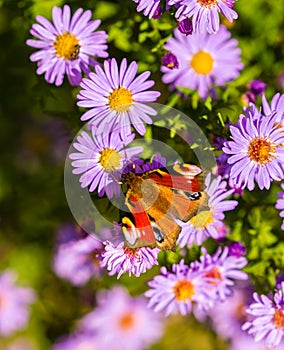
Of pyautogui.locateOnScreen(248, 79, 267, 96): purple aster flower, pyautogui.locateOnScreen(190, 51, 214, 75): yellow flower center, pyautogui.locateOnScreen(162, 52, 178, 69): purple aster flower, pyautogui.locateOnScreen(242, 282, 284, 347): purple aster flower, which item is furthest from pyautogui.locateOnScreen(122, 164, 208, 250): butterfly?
pyautogui.locateOnScreen(190, 51, 214, 75): yellow flower center

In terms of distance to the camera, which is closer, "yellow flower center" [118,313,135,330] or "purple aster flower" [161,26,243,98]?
"purple aster flower" [161,26,243,98]

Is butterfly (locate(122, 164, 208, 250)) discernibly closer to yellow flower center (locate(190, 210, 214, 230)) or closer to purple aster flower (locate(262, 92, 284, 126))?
yellow flower center (locate(190, 210, 214, 230))

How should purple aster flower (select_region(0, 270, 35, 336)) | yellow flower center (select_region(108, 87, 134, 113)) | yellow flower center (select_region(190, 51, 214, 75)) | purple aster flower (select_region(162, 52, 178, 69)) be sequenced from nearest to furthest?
yellow flower center (select_region(108, 87, 134, 113))
purple aster flower (select_region(162, 52, 178, 69))
yellow flower center (select_region(190, 51, 214, 75))
purple aster flower (select_region(0, 270, 35, 336))

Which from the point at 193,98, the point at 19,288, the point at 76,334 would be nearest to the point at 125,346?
the point at 76,334

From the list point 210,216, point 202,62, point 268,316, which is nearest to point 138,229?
point 210,216

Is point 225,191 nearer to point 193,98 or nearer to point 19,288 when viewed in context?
point 193,98

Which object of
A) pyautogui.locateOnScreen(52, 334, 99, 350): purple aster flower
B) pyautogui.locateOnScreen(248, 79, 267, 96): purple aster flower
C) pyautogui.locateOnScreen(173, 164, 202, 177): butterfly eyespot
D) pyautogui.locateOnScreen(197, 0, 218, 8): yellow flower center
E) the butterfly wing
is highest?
pyautogui.locateOnScreen(197, 0, 218, 8): yellow flower center
